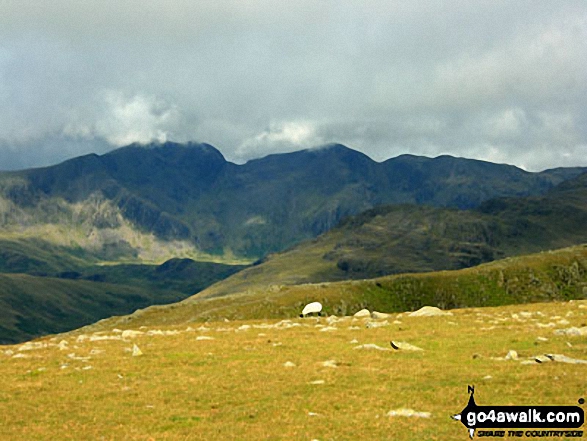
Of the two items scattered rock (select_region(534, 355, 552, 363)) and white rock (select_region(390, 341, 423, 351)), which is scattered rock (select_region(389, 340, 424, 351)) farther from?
scattered rock (select_region(534, 355, 552, 363))

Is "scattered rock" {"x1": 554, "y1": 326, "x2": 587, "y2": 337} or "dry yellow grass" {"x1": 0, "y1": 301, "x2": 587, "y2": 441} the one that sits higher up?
"scattered rock" {"x1": 554, "y1": 326, "x2": 587, "y2": 337}

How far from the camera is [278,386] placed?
31938mm

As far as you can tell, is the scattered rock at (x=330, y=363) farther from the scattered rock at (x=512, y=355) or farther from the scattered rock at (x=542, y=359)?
the scattered rock at (x=542, y=359)

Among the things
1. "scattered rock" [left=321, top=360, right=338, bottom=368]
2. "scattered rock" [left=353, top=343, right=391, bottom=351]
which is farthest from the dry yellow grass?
"scattered rock" [left=353, top=343, right=391, bottom=351]

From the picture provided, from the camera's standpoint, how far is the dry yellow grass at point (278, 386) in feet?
80.8

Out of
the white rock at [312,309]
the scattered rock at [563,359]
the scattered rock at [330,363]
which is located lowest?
the white rock at [312,309]

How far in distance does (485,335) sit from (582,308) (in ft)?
81.0

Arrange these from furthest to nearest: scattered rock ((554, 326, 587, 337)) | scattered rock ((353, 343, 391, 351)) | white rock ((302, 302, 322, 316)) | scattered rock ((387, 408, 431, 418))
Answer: white rock ((302, 302, 322, 316)) → scattered rock ((554, 326, 587, 337)) → scattered rock ((353, 343, 391, 351)) → scattered rock ((387, 408, 431, 418))

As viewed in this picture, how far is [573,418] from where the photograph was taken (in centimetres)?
2297

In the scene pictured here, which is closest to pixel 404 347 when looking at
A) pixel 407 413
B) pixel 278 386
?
pixel 278 386

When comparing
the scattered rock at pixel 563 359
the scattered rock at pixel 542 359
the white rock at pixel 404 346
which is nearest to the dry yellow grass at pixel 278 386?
the scattered rock at pixel 542 359

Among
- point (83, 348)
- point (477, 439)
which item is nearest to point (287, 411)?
point (477, 439)

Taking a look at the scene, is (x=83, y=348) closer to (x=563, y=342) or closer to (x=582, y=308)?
(x=563, y=342)

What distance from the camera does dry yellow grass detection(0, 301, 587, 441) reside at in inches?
970
